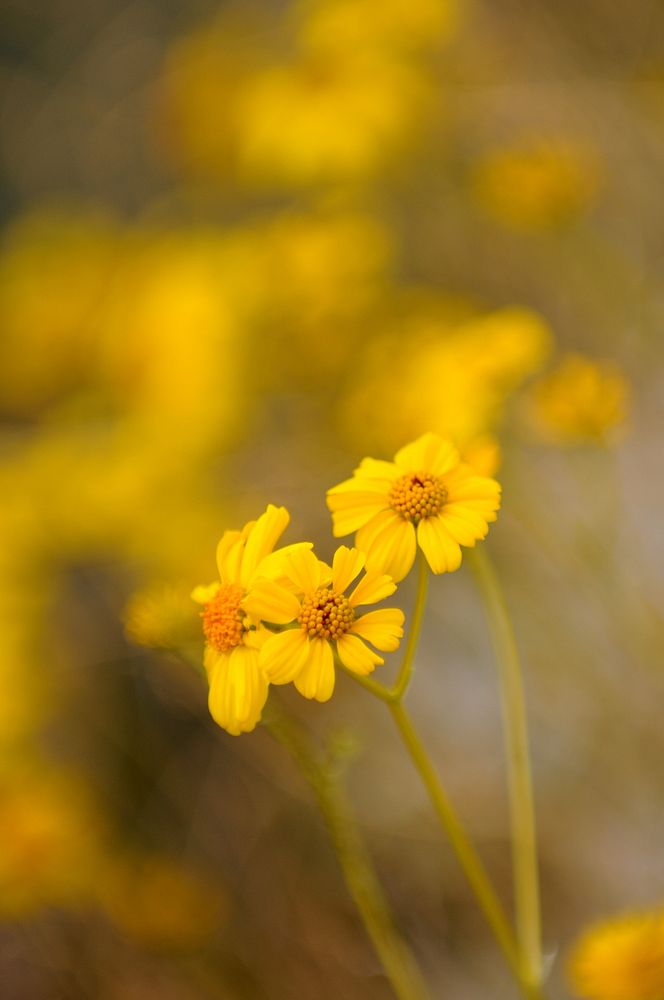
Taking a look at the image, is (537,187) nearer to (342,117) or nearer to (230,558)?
(342,117)

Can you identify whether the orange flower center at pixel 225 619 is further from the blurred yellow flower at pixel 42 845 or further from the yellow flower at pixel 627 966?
the blurred yellow flower at pixel 42 845

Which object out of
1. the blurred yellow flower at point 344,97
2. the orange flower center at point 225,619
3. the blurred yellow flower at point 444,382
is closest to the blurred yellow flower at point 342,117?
the blurred yellow flower at point 344,97

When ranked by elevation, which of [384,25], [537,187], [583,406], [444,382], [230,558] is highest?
[384,25]

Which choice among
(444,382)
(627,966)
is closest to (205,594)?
(627,966)

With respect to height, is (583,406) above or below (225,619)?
above

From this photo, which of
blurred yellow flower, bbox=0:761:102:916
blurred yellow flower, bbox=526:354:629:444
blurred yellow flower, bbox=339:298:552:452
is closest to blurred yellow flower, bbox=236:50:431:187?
blurred yellow flower, bbox=339:298:552:452

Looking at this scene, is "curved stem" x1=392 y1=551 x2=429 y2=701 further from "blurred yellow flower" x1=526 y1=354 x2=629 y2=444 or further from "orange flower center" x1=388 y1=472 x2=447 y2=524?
"blurred yellow flower" x1=526 y1=354 x2=629 y2=444
